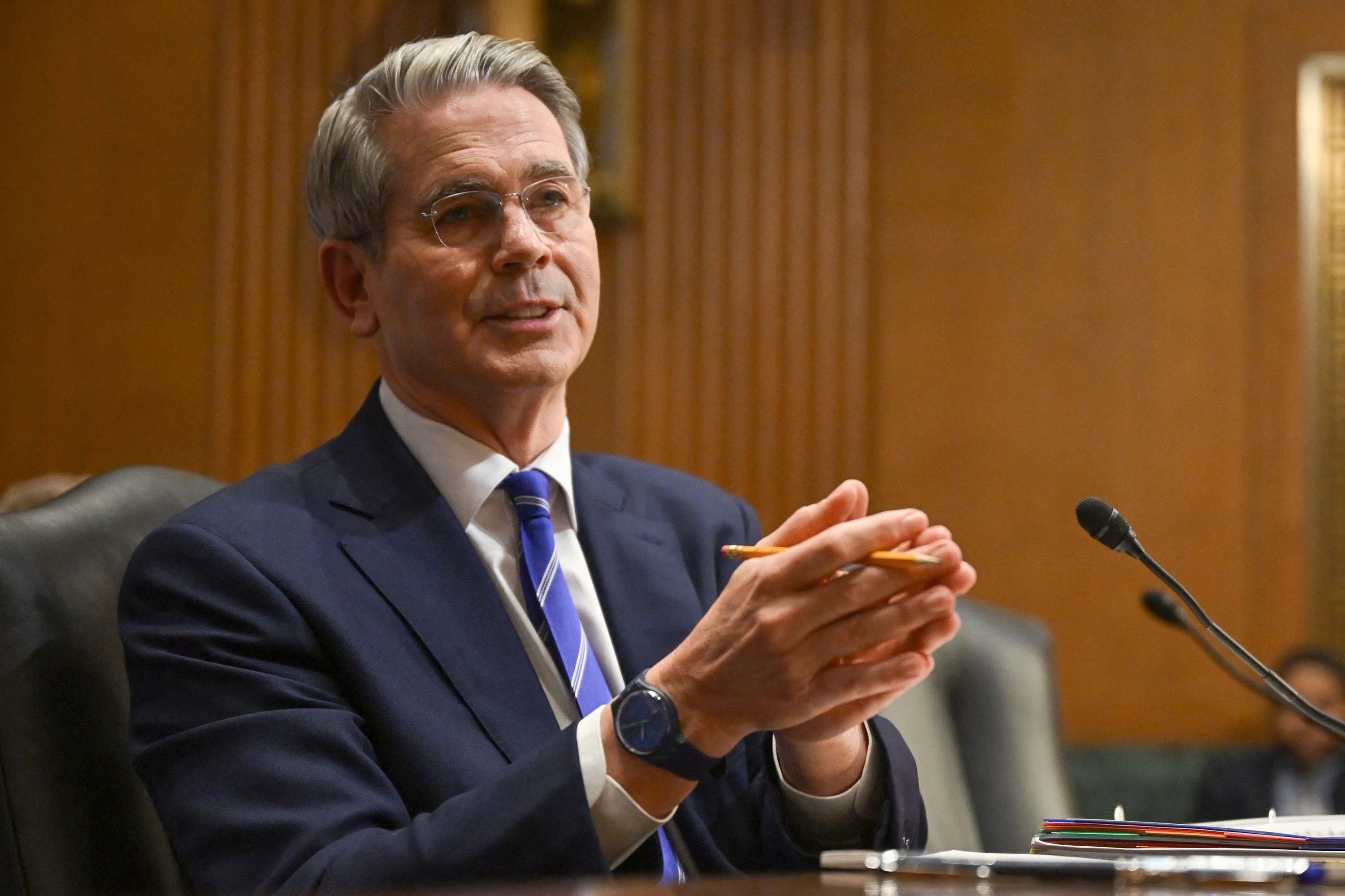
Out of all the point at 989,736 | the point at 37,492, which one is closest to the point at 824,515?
the point at 989,736

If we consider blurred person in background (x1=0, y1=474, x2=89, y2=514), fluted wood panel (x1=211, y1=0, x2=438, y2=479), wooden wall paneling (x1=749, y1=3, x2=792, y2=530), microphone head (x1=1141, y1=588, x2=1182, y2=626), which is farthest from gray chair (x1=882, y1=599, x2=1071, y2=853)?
fluted wood panel (x1=211, y1=0, x2=438, y2=479)

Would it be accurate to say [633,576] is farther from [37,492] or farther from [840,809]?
[37,492]

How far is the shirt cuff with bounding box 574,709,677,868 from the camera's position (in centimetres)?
111

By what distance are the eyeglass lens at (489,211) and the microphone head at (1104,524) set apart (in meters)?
0.68

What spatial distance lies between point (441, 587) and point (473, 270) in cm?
37

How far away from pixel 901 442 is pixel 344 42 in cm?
198

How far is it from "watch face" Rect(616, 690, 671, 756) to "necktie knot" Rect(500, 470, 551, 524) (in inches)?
15.9

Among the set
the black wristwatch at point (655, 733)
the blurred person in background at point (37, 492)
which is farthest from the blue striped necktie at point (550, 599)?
the blurred person in background at point (37, 492)

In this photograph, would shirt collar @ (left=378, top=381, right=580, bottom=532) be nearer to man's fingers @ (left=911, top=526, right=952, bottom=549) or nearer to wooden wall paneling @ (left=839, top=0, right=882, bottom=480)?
man's fingers @ (left=911, top=526, right=952, bottom=549)

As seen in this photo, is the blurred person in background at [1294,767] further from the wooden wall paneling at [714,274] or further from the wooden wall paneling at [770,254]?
the wooden wall paneling at [714,274]

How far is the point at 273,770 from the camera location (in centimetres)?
117

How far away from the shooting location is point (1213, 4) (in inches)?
156

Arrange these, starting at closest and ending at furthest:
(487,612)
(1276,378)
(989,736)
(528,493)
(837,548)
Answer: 1. (837,548)
2. (487,612)
3. (528,493)
4. (989,736)
5. (1276,378)

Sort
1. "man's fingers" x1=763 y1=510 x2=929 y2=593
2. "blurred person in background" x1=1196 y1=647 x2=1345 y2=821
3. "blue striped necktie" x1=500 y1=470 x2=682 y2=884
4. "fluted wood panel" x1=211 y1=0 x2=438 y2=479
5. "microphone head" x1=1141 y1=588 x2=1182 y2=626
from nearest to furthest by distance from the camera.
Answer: "man's fingers" x1=763 y1=510 x2=929 y2=593 → "blue striped necktie" x1=500 y1=470 x2=682 y2=884 → "microphone head" x1=1141 y1=588 x2=1182 y2=626 → "blurred person in background" x1=1196 y1=647 x2=1345 y2=821 → "fluted wood panel" x1=211 y1=0 x2=438 y2=479
